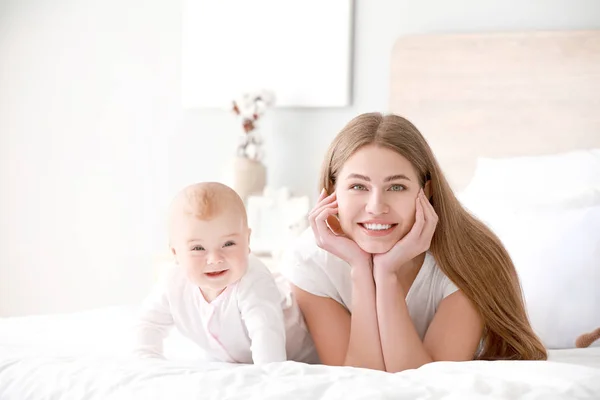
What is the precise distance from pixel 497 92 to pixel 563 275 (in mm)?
1099

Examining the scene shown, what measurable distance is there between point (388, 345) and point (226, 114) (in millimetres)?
2202

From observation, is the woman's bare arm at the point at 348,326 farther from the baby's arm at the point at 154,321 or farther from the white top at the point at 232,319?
the baby's arm at the point at 154,321

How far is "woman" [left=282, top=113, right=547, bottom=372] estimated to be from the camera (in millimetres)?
1649

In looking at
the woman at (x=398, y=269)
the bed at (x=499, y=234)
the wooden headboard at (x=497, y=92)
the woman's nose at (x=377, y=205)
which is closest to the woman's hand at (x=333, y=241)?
the woman at (x=398, y=269)

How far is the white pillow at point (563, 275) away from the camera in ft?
6.56

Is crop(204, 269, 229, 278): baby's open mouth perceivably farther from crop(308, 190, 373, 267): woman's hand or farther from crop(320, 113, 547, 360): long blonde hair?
crop(320, 113, 547, 360): long blonde hair

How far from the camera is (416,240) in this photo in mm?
1643

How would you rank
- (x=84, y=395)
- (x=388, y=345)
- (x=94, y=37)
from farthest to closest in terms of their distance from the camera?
(x=94, y=37)
(x=388, y=345)
(x=84, y=395)

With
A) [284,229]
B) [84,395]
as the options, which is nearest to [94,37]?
[284,229]

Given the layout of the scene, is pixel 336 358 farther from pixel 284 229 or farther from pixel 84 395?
pixel 284 229

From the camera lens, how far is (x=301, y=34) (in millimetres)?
3465

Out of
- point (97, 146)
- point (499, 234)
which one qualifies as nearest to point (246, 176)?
point (97, 146)

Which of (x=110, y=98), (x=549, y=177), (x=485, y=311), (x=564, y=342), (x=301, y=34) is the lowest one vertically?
(x=564, y=342)

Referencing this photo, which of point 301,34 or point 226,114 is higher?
point 301,34
